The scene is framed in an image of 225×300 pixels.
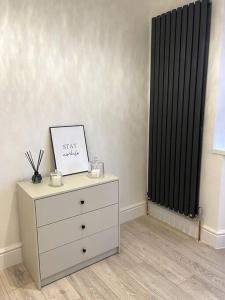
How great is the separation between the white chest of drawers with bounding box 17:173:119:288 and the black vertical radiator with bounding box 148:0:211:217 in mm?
720

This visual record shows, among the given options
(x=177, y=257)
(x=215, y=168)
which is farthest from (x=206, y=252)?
(x=215, y=168)

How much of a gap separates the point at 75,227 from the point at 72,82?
1.23 meters

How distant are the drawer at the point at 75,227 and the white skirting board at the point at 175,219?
790 millimetres

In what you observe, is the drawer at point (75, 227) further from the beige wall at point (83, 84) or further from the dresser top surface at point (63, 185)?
the beige wall at point (83, 84)

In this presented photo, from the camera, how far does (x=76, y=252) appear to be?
2.01 metres

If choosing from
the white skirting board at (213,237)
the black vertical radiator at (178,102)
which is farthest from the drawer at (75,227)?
the white skirting board at (213,237)

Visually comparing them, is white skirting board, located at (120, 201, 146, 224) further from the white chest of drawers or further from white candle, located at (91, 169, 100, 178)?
white candle, located at (91, 169, 100, 178)

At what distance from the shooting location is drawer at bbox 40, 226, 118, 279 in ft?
6.13

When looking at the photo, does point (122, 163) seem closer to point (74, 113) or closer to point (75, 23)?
point (74, 113)

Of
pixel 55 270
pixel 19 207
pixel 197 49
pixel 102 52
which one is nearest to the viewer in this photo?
pixel 55 270

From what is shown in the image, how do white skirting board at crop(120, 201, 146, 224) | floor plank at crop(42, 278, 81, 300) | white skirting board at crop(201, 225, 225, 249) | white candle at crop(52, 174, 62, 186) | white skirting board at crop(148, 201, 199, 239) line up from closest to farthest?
1. floor plank at crop(42, 278, 81, 300)
2. white candle at crop(52, 174, 62, 186)
3. white skirting board at crop(201, 225, 225, 249)
4. white skirting board at crop(148, 201, 199, 239)
5. white skirting board at crop(120, 201, 146, 224)

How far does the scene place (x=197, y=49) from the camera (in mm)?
2201

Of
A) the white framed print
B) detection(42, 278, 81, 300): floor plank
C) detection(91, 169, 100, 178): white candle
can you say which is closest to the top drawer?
detection(91, 169, 100, 178): white candle

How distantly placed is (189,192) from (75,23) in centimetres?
183
